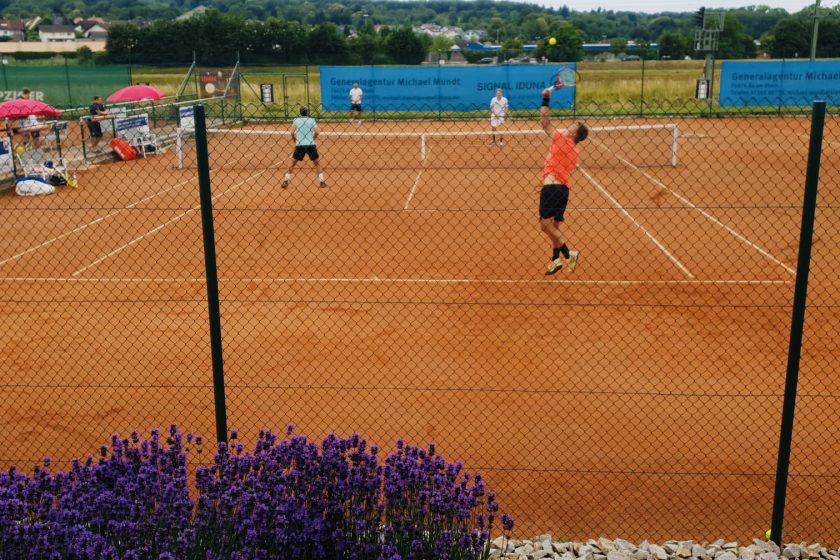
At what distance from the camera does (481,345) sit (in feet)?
30.4

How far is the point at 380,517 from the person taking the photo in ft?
15.9

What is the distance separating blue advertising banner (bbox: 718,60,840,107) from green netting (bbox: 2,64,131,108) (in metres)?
24.3

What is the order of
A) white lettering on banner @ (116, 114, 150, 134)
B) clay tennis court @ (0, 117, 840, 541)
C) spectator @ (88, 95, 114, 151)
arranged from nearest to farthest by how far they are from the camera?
clay tennis court @ (0, 117, 840, 541)
spectator @ (88, 95, 114, 151)
white lettering on banner @ (116, 114, 150, 134)

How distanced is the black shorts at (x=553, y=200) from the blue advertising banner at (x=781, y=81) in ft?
88.5

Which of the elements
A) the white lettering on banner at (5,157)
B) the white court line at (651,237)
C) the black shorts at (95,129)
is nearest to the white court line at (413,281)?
the white court line at (651,237)

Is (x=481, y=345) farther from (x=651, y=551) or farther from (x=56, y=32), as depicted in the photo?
(x=56, y=32)

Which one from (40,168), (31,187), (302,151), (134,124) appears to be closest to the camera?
(302,151)

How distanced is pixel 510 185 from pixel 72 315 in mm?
11295

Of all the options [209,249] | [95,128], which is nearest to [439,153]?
[95,128]

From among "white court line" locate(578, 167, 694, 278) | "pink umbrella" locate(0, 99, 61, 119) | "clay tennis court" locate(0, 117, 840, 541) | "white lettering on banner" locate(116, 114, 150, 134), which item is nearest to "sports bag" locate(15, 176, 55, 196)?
"pink umbrella" locate(0, 99, 61, 119)

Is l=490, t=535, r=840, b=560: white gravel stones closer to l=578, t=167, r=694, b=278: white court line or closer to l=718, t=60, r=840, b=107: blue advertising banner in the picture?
l=578, t=167, r=694, b=278: white court line

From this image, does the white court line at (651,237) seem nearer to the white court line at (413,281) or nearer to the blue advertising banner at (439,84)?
the white court line at (413,281)

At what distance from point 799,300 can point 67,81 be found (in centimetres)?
3500

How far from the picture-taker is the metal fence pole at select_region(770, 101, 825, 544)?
5.14 m
